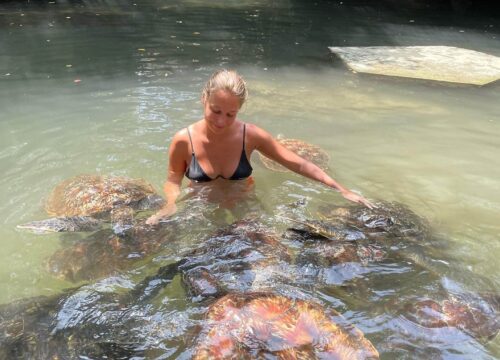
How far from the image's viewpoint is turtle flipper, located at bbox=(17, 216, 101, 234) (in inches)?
145

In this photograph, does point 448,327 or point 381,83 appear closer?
point 448,327

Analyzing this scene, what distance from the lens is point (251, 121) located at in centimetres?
672

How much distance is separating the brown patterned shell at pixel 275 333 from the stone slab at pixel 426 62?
763 cm

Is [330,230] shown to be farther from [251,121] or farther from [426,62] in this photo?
[426,62]

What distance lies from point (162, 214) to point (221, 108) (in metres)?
1.07

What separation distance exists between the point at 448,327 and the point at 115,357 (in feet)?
6.58

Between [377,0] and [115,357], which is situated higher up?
[377,0]

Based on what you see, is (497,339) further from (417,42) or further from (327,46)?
(417,42)

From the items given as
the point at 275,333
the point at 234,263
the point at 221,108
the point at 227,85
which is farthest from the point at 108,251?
the point at 275,333

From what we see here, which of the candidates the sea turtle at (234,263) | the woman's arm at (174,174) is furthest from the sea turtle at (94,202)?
the sea turtle at (234,263)

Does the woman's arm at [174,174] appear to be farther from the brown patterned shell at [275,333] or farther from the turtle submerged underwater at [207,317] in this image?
the brown patterned shell at [275,333]

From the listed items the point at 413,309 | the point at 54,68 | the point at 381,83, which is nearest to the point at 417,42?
the point at 381,83

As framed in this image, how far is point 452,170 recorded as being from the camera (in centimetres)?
553

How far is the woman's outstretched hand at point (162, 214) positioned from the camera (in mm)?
3824
